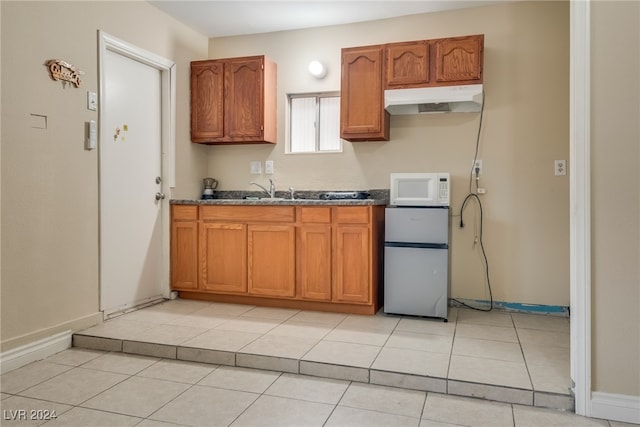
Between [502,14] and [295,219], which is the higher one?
[502,14]

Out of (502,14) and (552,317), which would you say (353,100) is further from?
(552,317)

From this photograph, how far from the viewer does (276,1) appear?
3.59m

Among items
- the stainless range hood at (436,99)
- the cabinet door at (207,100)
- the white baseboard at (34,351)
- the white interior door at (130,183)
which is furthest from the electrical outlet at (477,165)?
the white baseboard at (34,351)

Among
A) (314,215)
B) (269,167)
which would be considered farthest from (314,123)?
(314,215)

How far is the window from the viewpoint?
414cm

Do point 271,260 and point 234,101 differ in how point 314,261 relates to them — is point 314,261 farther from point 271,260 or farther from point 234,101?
point 234,101

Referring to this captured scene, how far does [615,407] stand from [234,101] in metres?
3.53

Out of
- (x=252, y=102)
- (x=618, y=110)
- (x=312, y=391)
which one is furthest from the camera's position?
(x=252, y=102)

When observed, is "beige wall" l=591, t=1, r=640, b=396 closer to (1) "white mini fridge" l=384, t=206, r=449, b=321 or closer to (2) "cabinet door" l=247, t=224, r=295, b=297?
(1) "white mini fridge" l=384, t=206, r=449, b=321

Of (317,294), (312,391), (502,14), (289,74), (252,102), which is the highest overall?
(502,14)

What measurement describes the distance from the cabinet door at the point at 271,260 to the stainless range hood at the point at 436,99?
52.4 inches

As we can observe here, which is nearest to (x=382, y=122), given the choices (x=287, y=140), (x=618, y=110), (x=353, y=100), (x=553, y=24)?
(x=353, y=100)

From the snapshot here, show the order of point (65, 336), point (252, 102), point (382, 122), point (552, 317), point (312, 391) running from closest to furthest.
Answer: point (312, 391), point (65, 336), point (552, 317), point (382, 122), point (252, 102)

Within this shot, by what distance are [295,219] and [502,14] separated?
2404mm
